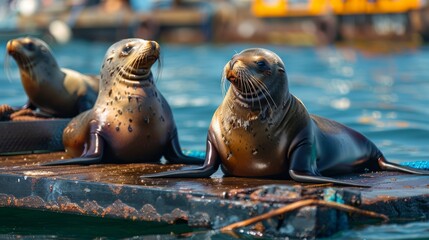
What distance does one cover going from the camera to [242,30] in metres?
32.6

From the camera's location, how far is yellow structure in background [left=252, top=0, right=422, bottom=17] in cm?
2994

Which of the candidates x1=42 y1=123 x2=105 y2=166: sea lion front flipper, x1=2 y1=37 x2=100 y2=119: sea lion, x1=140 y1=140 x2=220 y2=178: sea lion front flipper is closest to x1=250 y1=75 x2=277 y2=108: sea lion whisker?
x1=140 y1=140 x2=220 y2=178: sea lion front flipper

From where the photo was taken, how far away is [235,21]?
33344 millimetres

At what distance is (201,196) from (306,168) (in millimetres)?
780

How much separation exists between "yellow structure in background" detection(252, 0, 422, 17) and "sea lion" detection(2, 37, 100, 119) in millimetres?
20835

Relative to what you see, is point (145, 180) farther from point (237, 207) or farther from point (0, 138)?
point (0, 138)

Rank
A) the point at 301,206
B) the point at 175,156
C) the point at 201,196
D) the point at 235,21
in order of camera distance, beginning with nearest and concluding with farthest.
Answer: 1. the point at 301,206
2. the point at 201,196
3. the point at 175,156
4. the point at 235,21

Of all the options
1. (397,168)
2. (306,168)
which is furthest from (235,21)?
(306,168)

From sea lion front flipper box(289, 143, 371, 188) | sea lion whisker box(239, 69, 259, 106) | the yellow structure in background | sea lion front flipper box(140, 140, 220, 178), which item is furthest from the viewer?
the yellow structure in background

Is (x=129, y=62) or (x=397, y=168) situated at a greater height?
(x=129, y=62)

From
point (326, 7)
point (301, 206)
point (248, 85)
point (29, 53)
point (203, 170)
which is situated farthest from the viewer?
point (326, 7)

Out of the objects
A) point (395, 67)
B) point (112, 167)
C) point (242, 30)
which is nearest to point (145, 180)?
point (112, 167)

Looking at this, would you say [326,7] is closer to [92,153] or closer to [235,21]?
[235,21]

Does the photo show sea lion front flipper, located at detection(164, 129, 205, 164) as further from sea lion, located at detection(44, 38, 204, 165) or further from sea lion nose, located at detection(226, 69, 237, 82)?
sea lion nose, located at detection(226, 69, 237, 82)
